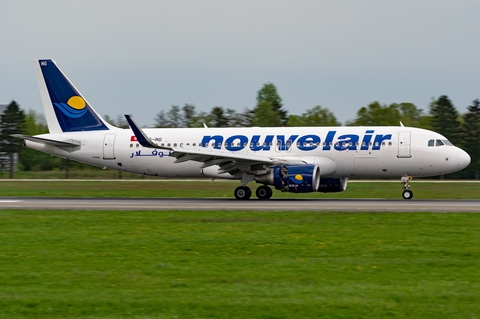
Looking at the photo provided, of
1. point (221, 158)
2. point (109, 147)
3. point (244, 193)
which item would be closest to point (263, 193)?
point (244, 193)

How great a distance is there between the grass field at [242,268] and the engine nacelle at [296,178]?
776 cm

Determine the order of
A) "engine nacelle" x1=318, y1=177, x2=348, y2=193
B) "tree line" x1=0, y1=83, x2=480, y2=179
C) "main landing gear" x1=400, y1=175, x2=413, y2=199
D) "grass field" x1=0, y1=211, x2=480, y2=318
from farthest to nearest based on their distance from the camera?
"tree line" x1=0, y1=83, x2=480, y2=179, "engine nacelle" x1=318, y1=177, x2=348, y2=193, "main landing gear" x1=400, y1=175, x2=413, y2=199, "grass field" x1=0, y1=211, x2=480, y2=318

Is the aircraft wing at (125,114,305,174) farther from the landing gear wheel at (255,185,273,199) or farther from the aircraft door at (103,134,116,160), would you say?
the aircraft door at (103,134,116,160)

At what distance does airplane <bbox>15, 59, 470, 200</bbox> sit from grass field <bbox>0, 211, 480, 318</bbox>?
31.4 ft

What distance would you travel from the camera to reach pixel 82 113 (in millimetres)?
35594

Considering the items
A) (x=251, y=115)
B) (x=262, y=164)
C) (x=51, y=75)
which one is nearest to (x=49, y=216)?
(x=262, y=164)

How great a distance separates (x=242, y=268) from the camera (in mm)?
12766

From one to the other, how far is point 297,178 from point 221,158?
367 cm

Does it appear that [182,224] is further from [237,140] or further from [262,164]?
[237,140]

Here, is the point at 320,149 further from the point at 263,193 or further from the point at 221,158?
the point at 221,158

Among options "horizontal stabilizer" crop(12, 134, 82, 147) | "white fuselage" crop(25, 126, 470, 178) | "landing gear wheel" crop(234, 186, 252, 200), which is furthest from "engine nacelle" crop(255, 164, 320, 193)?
"horizontal stabilizer" crop(12, 134, 82, 147)

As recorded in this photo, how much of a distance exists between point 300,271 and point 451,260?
11.0ft

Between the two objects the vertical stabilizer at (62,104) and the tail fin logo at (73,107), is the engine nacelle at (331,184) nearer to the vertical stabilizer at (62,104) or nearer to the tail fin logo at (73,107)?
the vertical stabilizer at (62,104)

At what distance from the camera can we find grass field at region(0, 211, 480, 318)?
971 cm
